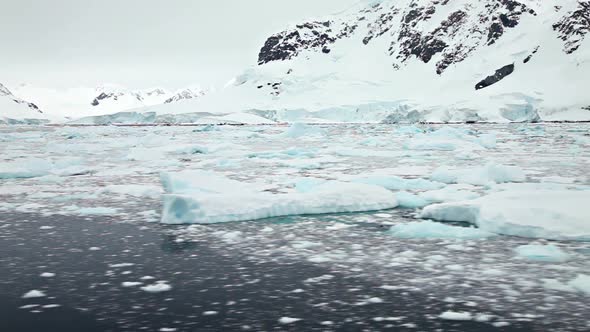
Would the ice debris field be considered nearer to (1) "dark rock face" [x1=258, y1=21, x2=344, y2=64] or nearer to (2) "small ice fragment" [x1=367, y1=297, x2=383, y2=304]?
(2) "small ice fragment" [x1=367, y1=297, x2=383, y2=304]

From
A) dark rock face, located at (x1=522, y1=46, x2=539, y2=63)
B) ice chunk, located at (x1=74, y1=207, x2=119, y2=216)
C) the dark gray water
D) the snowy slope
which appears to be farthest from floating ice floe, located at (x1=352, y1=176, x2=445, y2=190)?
dark rock face, located at (x1=522, y1=46, x2=539, y2=63)

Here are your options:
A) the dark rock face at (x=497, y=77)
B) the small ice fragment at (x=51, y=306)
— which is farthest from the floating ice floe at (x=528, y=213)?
the dark rock face at (x=497, y=77)

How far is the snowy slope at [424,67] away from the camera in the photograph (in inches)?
3081

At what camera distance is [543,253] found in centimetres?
411

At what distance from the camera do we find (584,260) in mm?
3980

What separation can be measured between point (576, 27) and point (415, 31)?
3779cm

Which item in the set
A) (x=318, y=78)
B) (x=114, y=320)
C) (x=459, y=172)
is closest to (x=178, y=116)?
(x=318, y=78)

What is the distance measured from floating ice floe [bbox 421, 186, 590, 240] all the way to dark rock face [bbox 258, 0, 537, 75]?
112584 mm

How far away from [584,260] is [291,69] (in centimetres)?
12064

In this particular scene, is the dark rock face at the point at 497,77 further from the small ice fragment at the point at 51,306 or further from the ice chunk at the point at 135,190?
the small ice fragment at the point at 51,306

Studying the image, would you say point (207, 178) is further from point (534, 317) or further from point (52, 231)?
point (534, 317)

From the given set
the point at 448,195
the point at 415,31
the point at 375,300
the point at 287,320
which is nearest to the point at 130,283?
the point at 287,320

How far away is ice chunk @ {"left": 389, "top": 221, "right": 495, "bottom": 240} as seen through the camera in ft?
15.9

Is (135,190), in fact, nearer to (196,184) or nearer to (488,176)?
(196,184)
